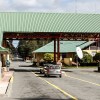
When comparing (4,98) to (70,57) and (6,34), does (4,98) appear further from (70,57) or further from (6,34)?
(70,57)

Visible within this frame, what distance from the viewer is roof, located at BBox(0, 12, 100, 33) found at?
190ft

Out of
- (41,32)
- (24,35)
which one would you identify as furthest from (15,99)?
(24,35)

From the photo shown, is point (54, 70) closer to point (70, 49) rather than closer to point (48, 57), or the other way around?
point (48, 57)

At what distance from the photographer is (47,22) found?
195 feet

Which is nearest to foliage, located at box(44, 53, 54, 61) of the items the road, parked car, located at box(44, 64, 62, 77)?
parked car, located at box(44, 64, 62, 77)

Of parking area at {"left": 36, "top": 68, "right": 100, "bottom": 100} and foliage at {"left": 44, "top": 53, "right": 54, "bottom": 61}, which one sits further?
foliage at {"left": 44, "top": 53, "right": 54, "bottom": 61}

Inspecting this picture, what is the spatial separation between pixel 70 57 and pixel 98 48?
681cm

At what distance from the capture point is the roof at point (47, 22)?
58.0 m

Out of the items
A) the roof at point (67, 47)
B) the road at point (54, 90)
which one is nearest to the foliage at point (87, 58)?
the roof at point (67, 47)

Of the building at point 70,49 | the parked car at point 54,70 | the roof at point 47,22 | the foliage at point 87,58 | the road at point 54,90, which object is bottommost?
the road at point 54,90

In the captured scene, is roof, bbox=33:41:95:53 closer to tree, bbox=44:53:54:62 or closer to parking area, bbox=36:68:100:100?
tree, bbox=44:53:54:62

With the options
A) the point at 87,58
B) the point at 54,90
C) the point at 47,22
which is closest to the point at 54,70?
the point at 54,90

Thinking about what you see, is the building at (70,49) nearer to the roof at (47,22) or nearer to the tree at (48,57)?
the tree at (48,57)

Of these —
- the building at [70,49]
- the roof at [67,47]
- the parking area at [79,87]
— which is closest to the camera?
the parking area at [79,87]
